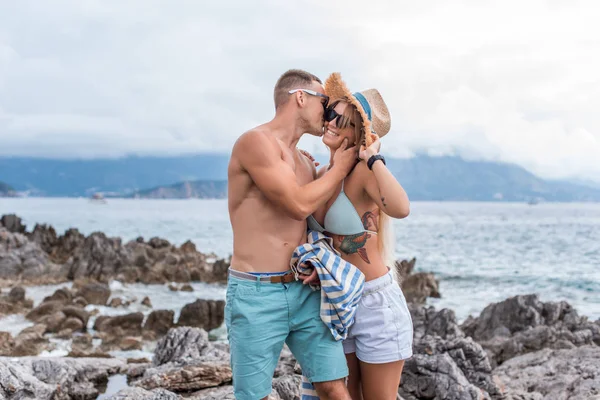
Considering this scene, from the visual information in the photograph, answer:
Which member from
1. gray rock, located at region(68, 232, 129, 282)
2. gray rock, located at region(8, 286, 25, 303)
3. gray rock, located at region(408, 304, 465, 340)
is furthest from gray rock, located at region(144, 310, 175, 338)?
gray rock, located at region(68, 232, 129, 282)

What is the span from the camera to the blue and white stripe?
4332 mm

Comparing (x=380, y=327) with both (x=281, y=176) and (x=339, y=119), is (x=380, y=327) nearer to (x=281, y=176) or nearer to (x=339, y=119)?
(x=281, y=176)

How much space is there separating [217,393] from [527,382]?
14.2 feet

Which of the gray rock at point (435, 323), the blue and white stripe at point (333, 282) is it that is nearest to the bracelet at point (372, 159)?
the blue and white stripe at point (333, 282)

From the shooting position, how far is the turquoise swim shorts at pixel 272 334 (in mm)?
4508

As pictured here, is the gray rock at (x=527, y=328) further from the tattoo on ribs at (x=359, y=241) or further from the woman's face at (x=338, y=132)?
the woman's face at (x=338, y=132)

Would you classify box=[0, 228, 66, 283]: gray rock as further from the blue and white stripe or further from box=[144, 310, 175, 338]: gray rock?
the blue and white stripe

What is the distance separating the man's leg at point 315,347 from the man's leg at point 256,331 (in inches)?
3.9

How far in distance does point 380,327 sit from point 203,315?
12.6m

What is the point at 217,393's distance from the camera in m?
6.63

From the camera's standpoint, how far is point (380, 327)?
4.51 m

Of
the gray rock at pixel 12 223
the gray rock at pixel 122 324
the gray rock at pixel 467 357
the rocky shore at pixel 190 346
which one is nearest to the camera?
the rocky shore at pixel 190 346

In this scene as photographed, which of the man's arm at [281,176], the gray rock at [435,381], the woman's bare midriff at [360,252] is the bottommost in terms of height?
the gray rock at [435,381]

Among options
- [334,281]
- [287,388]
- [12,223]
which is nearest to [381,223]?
[334,281]
